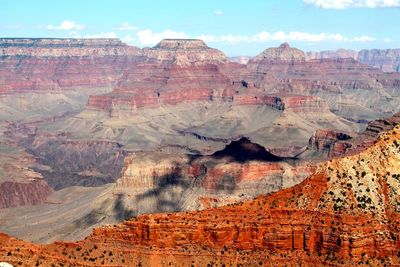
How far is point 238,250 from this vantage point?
181ft

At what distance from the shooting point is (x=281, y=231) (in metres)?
54.4

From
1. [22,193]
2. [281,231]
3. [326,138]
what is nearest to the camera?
[281,231]

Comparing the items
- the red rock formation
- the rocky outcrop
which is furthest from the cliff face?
the red rock formation

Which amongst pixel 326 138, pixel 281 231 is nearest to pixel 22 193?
pixel 326 138

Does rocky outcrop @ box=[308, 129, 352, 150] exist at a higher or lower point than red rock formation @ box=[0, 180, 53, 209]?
higher

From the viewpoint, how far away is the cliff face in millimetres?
52625

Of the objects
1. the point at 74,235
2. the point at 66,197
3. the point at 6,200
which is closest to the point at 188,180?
the point at 74,235

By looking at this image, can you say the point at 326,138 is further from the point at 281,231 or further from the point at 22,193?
the point at 281,231

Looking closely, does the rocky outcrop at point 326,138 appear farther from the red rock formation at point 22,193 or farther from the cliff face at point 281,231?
the cliff face at point 281,231

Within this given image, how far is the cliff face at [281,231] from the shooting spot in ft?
173

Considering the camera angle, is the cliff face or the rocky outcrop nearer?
the cliff face

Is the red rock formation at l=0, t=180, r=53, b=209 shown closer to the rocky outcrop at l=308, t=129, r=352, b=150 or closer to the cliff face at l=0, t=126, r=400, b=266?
the rocky outcrop at l=308, t=129, r=352, b=150

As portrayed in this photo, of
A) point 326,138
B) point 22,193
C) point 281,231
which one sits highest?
point 281,231

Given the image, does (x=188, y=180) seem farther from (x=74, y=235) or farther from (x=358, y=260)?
(x=358, y=260)
